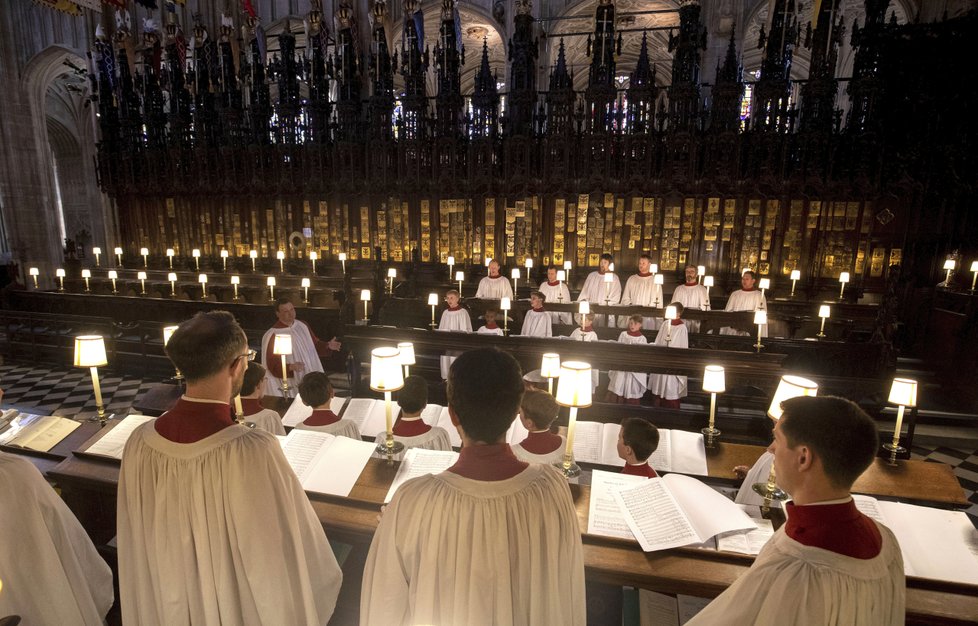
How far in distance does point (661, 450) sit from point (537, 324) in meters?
5.19

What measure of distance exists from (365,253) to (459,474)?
46.9ft

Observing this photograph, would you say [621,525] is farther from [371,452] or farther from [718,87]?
[718,87]

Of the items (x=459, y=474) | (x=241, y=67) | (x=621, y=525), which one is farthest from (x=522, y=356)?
(x=241, y=67)

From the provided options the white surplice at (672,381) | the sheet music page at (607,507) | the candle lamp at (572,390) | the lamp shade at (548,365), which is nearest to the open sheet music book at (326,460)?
the candle lamp at (572,390)

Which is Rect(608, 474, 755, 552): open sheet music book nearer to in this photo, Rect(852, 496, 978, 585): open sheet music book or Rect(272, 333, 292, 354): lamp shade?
Rect(852, 496, 978, 585): open sheet music book

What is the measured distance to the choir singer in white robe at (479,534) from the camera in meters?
1.77

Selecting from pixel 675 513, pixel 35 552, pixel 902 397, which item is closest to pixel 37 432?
pixel 35 552

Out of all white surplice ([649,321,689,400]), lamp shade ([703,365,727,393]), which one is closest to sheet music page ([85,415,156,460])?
lamp shade ([703,365,727,393])

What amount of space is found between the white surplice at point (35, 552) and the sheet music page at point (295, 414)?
88.9 inches

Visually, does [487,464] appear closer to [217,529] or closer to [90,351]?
[217,529]

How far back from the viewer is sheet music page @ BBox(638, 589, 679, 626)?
2662mm

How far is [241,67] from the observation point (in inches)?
607

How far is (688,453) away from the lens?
152 inches

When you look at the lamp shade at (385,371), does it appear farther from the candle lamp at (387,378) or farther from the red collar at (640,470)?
the red collar at (640,470)
